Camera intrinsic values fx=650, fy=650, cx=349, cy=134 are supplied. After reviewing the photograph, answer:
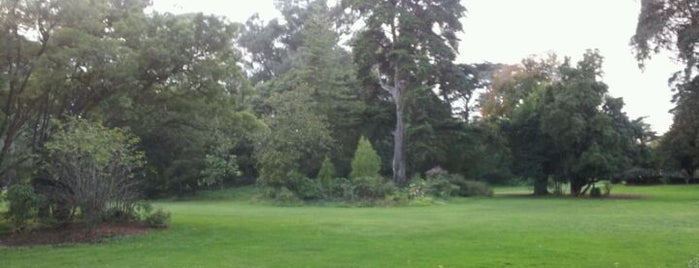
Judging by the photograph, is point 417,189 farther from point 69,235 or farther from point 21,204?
point 21,204

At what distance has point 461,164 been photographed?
44.4 m

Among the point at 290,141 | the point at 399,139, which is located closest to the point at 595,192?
the point at 399,139

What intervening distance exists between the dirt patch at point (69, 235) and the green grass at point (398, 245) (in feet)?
2.42

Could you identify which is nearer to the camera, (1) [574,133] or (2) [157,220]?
(2) [157,220]

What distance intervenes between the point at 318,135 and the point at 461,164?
1332 cm

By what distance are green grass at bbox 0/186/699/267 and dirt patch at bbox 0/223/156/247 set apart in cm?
74

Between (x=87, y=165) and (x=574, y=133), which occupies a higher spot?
(x=574, y=133)

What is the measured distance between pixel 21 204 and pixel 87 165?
6.01ft

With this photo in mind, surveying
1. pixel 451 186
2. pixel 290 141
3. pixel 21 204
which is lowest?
pixel 21 204

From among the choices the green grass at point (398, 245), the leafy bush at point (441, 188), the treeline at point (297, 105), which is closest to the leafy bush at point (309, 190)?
the treeline at point (297, 105)

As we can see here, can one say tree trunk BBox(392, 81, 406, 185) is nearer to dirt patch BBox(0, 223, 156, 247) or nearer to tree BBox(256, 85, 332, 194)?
tree BBox(256, 85, 332, 194)

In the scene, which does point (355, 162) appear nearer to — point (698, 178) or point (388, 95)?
point (388, 95)

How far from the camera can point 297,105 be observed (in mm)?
34750

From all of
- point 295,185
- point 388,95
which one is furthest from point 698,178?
point 295,185
